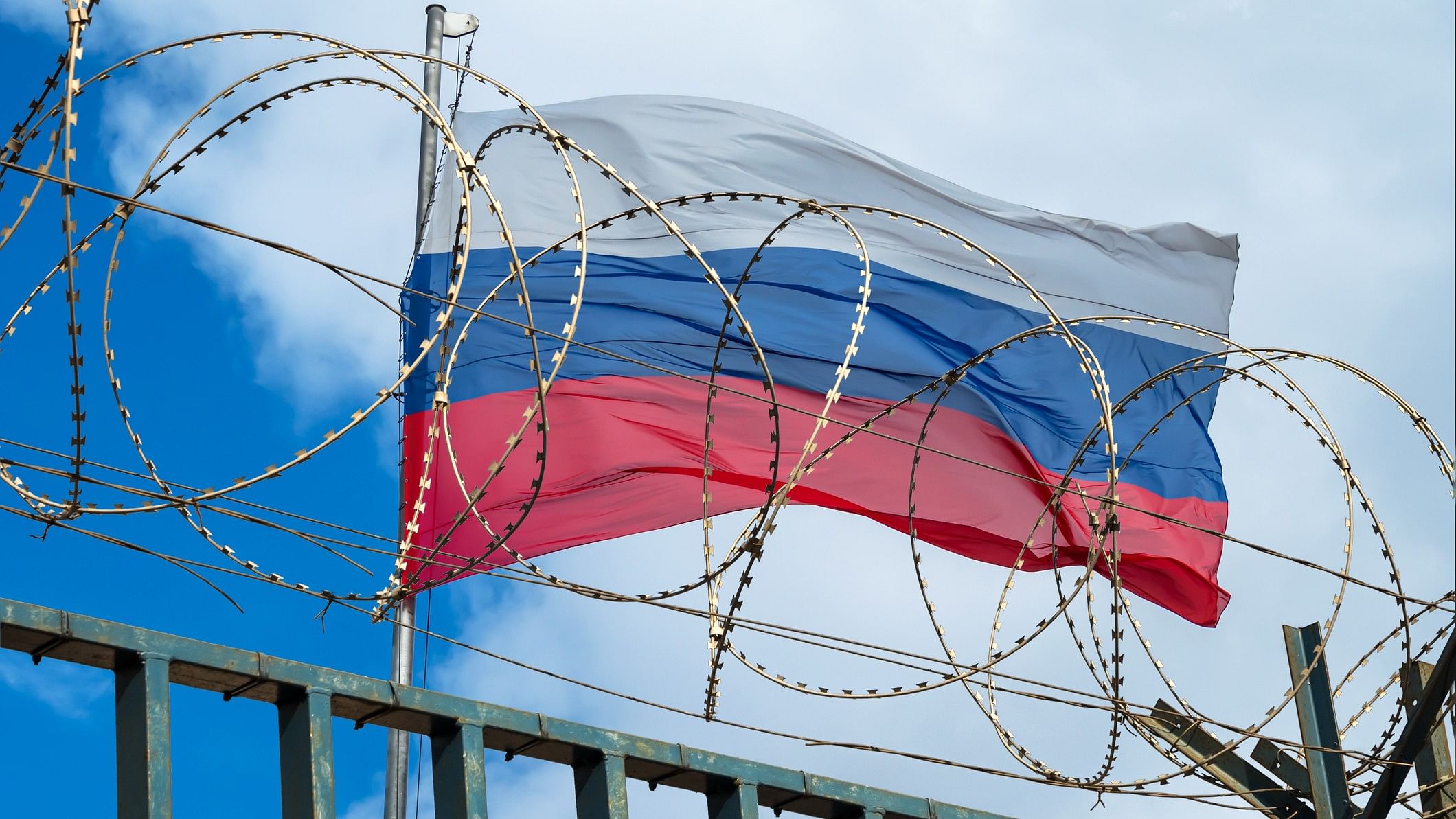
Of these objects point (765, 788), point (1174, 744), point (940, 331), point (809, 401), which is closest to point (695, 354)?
point (809, 401)

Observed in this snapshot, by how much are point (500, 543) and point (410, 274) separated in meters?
6.60

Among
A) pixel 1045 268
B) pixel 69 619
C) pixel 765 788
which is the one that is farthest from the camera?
pixel 1045 268

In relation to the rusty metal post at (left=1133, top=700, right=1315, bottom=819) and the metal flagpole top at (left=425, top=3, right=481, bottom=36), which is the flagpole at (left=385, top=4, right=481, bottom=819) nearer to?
the metal flagpole top at (left=425, top=3, right=481, bottom=36)

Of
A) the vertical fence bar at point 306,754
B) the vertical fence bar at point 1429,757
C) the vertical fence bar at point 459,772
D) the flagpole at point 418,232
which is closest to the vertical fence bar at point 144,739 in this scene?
the vertical fence bar at point 306,754

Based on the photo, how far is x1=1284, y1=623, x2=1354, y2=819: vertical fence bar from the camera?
363 inches

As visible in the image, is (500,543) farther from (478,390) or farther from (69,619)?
(478,390)

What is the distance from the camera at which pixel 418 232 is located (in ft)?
41.8

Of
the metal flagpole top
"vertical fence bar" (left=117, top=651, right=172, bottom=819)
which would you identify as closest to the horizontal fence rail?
"vertical fence bar" (left=117, top=651, right=172, bottom=819)

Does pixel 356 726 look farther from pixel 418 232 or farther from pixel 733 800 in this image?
pixel 418 232

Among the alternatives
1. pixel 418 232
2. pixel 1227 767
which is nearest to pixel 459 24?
pixel 418 232

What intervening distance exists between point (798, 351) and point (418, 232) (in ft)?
10.1

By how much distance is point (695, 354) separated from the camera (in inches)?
512

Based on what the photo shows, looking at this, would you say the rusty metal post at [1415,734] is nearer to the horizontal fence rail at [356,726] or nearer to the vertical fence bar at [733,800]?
the horizontal fence rail at [356,726]

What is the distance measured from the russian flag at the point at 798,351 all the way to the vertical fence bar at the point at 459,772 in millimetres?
4398
